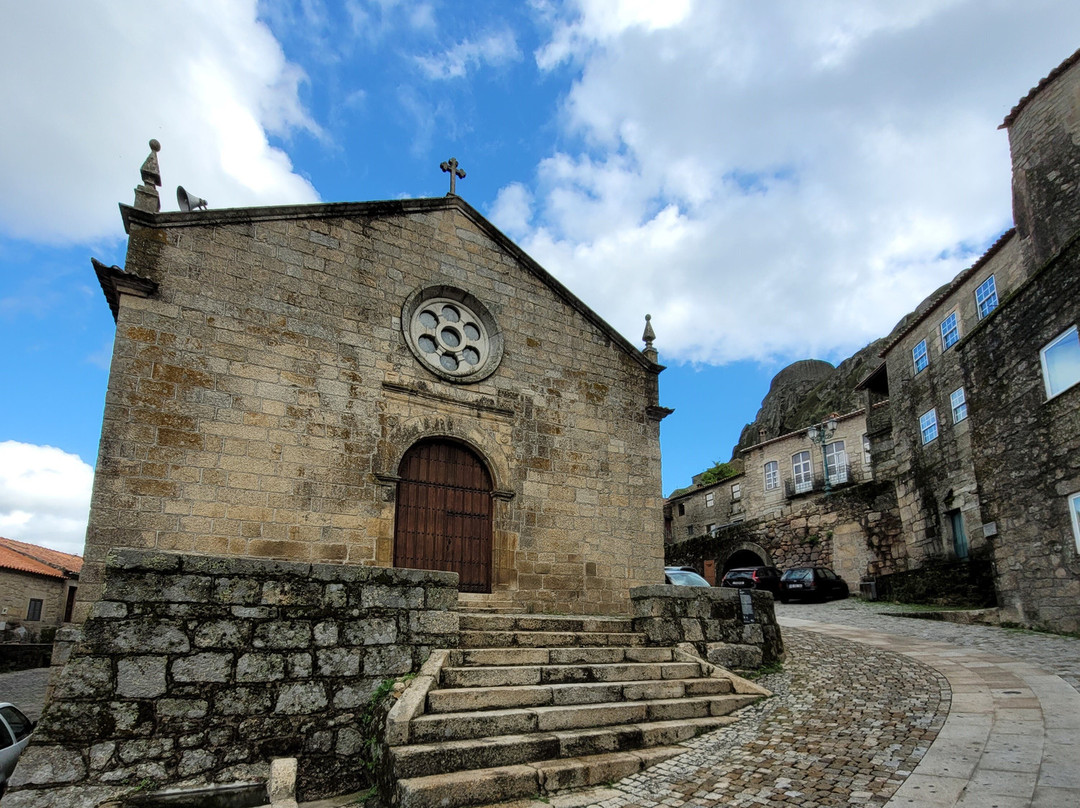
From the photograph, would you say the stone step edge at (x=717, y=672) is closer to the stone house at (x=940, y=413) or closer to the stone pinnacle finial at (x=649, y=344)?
the stone pinnacle finial at (x=649, y=344)

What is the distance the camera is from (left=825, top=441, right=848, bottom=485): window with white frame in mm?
29531

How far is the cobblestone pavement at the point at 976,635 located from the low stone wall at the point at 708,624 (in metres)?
2.91

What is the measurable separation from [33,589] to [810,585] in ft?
103

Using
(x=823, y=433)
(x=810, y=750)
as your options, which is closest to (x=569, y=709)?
(x=810, y=750)

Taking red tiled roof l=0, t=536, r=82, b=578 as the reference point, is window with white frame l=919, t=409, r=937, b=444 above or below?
above

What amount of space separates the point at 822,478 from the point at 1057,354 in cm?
2048

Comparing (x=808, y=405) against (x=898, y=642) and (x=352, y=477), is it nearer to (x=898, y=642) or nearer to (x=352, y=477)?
(x=898, y=642)

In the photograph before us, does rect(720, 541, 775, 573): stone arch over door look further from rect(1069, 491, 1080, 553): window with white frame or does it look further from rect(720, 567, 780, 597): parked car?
rect(1069, 491, 1080, 553): window with white frame

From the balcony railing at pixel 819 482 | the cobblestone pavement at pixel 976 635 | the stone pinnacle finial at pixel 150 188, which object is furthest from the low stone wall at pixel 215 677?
the balcony railing at pixel 819 482

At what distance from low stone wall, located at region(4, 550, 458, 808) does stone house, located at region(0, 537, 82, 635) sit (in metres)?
28.5

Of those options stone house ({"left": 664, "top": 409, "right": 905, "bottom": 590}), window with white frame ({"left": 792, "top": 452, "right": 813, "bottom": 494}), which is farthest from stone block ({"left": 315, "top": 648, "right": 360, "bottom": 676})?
window with white frame ({"left": 792, "top": 452, "right": 813, "bottom": 494})

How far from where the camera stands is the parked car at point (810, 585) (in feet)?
65.4

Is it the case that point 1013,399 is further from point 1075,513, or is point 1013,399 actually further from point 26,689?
point 26,689

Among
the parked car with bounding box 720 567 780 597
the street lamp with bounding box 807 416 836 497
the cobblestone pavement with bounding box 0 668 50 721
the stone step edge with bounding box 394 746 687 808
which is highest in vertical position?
the street lamp with bounding box 807 416 836 497
